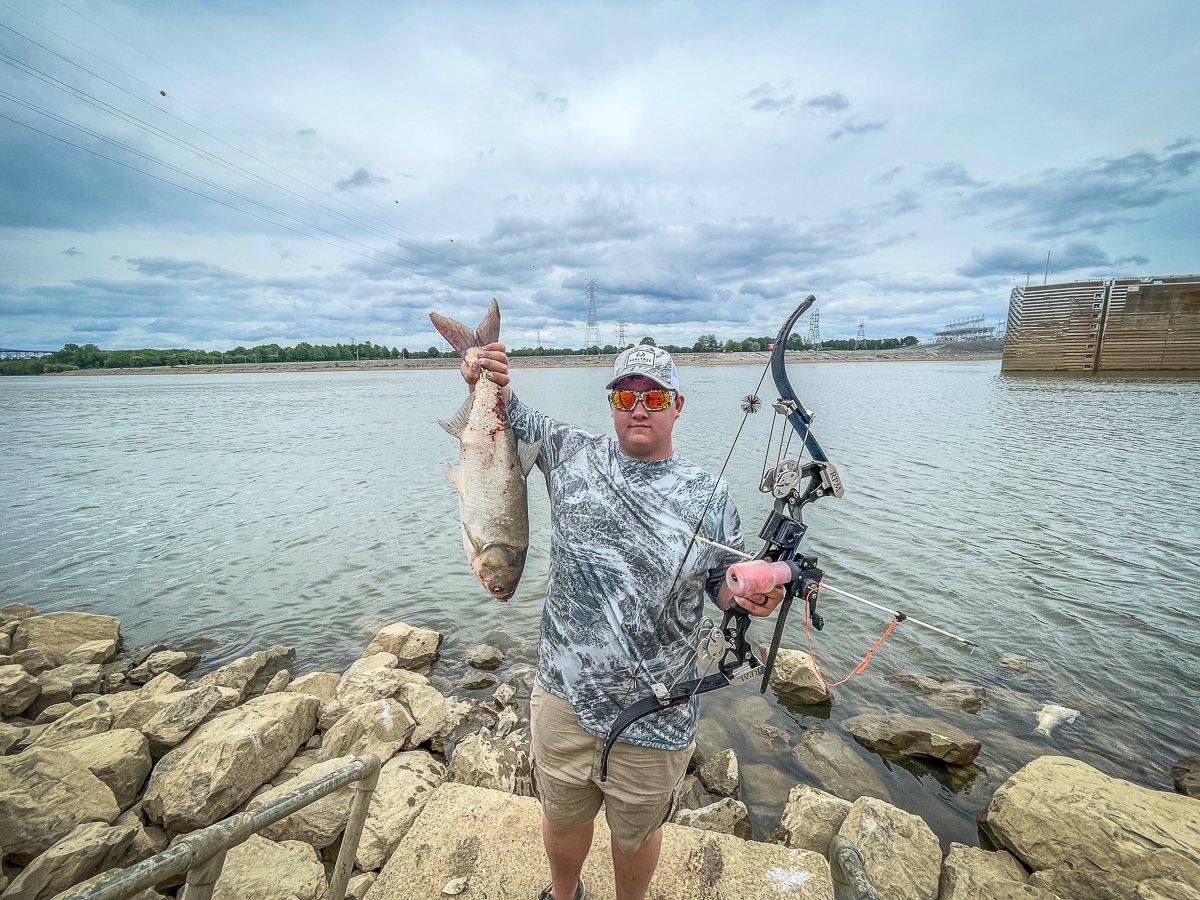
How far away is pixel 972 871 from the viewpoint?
3.83 m

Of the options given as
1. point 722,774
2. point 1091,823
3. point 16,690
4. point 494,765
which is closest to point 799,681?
point 722,774

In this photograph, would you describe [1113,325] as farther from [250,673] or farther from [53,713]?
[53,713]

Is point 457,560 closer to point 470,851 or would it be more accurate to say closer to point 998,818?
point 470,851

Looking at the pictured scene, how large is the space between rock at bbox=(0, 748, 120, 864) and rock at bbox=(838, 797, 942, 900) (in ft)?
18.5

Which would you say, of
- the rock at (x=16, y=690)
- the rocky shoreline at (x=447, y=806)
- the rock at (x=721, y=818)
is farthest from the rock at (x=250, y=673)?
the rock at (x=721, y=818)

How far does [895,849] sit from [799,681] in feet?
9.36

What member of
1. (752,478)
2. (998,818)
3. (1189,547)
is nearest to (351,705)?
(998,818)

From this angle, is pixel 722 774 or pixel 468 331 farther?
pixel 722 774

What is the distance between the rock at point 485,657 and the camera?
7.54 metres

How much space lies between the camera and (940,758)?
5.58 metres

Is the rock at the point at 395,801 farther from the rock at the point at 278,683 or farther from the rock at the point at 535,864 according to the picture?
the rock at the point at 278,683

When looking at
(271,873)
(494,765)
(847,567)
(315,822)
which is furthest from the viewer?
(847,567)

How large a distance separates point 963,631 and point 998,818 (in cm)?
434

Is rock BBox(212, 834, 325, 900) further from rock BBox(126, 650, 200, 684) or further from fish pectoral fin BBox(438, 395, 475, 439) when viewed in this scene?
rock BBox(126, 650, 200, 684)
